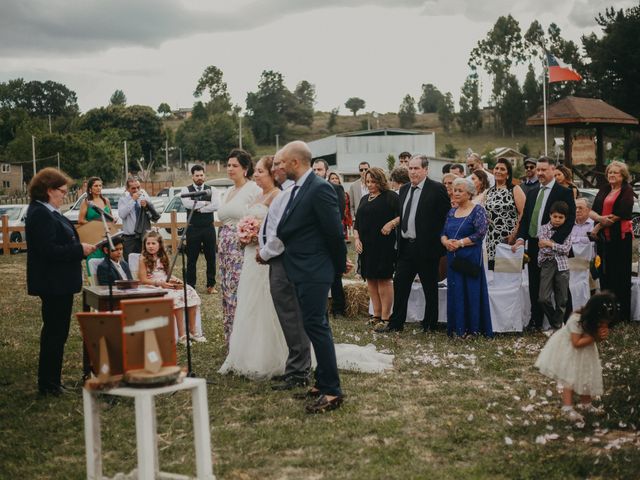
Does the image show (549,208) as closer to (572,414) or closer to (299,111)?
(572,414)

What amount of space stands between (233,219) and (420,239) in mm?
2732

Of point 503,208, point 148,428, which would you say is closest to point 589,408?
point 148,428

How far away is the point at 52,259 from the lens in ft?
22.9

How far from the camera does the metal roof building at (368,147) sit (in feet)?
220

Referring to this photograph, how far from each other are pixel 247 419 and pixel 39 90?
15259 centimetres

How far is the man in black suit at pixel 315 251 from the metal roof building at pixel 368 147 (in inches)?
2349

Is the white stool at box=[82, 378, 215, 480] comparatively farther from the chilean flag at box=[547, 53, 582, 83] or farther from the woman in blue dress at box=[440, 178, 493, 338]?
the chilean flag at box=[547, 53, 582, 83]

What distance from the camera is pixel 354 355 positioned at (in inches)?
329

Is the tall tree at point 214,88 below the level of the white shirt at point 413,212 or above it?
above

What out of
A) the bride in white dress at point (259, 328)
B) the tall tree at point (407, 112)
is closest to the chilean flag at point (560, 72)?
the bride in white dress at point (259, 328)

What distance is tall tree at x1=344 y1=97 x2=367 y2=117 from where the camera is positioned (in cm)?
17525

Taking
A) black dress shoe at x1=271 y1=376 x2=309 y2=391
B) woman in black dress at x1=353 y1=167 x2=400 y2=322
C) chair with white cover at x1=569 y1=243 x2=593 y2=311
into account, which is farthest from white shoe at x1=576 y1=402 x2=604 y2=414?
woman in black dress at x1=353 y1=167 x2=400 y2=322

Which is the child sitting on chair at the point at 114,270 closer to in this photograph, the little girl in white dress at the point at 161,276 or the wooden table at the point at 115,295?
the little girl in white dress at the point at 161,276

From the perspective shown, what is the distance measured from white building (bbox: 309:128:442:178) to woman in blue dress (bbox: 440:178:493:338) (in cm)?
5598
